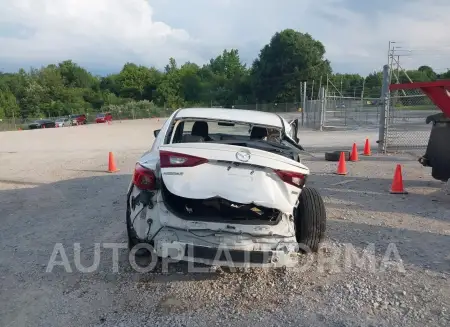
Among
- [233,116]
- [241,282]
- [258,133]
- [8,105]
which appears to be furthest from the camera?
[8,105]

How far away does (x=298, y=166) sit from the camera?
11.3 ft

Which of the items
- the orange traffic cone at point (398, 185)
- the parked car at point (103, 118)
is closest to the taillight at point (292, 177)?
the orange traffic cone at point (398, 185)

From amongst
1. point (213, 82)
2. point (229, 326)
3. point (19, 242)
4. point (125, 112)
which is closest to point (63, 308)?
point (229, 326)

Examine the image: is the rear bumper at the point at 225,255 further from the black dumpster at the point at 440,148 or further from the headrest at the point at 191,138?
the black dumpster at the point at 440,148

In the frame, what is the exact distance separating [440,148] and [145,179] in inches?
214

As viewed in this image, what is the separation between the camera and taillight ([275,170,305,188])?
3.37 m

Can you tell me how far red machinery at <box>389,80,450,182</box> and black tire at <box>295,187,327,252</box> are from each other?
12.2 feet

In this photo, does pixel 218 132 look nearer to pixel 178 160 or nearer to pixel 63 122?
pixel 178 160

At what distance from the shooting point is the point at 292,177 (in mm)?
3406

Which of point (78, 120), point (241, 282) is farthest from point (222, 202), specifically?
point (78, 120)

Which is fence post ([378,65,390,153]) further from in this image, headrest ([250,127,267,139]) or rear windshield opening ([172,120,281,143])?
headrest ([250,127,267,139])

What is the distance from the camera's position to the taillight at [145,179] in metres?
3.52

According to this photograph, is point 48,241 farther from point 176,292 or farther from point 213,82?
point 213,82

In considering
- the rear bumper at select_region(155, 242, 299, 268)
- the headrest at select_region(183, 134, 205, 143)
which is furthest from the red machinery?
the rear bumper at select_region(155, 242, 299, 268)
